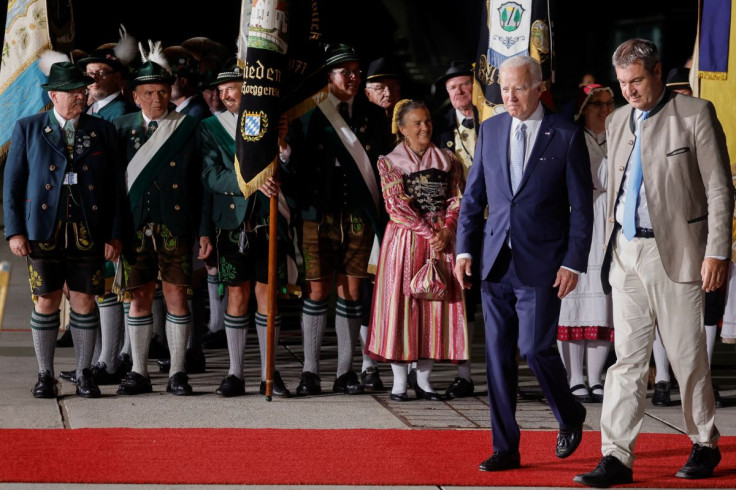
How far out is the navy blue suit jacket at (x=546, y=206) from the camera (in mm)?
5410

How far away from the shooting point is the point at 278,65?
22.8ft

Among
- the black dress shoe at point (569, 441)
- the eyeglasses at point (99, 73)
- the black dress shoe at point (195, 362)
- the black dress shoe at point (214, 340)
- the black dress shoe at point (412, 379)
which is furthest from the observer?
the black dress shoe at point (214, 340)

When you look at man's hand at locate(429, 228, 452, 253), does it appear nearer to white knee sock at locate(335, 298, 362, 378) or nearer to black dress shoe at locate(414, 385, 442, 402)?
white knee sock at locate(335, 298, 362, 378)

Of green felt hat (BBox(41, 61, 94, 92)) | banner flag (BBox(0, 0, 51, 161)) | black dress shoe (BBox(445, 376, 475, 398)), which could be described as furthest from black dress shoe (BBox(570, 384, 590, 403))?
banner flag (BBox(0, 0, 51, 161))

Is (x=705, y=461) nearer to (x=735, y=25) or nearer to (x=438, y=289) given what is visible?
(x=438, y=289)

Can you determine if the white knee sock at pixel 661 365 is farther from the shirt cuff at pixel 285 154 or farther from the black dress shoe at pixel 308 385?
the shirt cuff at pixel 285 154

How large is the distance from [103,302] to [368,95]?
2.16 metres

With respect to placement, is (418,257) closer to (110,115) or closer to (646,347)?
(646,347)

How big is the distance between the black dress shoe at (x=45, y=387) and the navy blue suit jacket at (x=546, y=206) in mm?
2841

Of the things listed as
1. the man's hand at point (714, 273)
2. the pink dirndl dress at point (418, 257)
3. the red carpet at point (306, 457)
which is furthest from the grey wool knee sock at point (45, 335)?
the man's hand at point (714, 273)

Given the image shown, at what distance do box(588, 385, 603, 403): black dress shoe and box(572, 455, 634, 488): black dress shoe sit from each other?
7.35 ft

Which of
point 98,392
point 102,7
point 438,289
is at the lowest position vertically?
point 98,392

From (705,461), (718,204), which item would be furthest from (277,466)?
(718,204)

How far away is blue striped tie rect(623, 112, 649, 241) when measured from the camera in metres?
5.30
